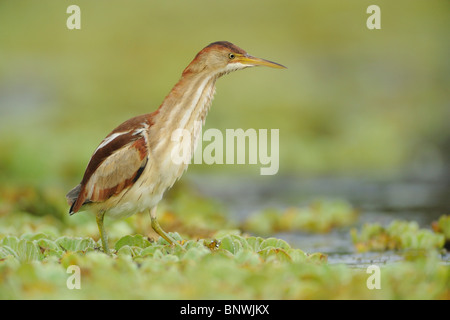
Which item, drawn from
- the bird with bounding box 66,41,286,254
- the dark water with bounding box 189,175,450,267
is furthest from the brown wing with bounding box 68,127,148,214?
the dark water with bounding box 189,175,450,267

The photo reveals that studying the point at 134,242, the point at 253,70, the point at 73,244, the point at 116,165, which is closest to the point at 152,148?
the point at 116,165

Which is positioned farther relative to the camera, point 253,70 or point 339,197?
point 253,70

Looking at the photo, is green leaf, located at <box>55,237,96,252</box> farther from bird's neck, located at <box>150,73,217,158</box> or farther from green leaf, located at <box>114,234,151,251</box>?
bird's neck, located at <box>150,73,217,158</box>

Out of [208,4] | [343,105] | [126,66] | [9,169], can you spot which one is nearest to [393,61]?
[343,105]

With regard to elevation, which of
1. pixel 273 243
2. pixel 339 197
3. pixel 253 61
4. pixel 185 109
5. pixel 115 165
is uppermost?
pixel 253 61

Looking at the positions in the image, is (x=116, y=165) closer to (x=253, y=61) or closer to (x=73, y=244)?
(x=73, y=244)
